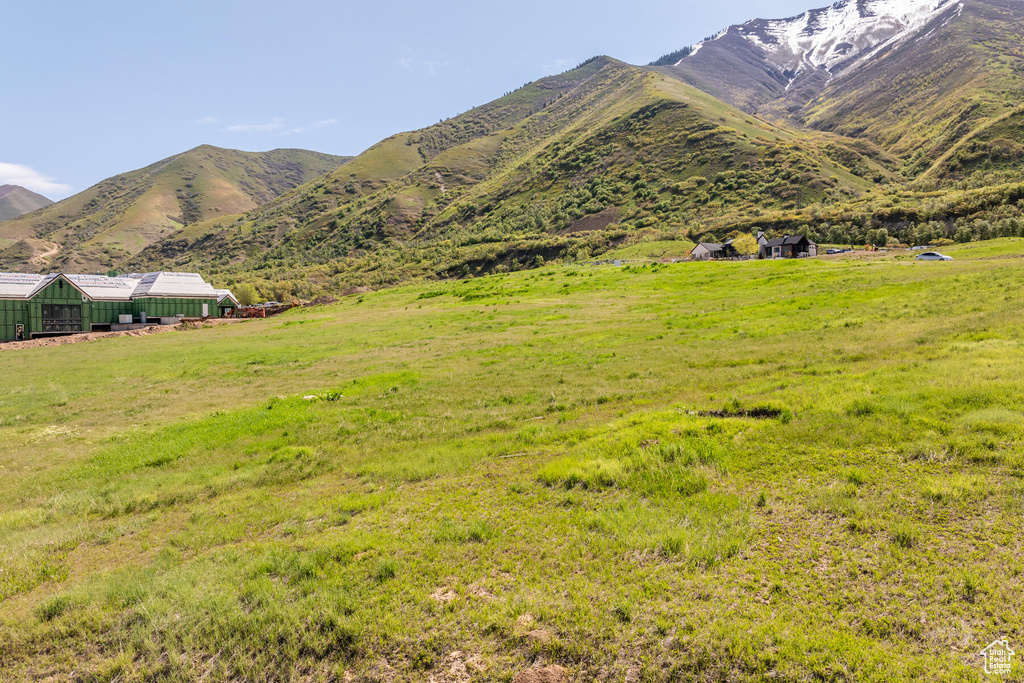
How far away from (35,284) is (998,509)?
8369 cm

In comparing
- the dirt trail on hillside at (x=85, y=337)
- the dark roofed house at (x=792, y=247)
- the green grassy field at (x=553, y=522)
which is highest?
the dark roofed house at (x=792, y=247)

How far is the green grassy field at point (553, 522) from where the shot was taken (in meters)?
5.30

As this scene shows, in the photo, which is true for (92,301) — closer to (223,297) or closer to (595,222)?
(223,297)

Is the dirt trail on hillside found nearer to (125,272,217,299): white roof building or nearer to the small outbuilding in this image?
(125,272,217,299): white roof building

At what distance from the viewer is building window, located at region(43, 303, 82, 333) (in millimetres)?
56156

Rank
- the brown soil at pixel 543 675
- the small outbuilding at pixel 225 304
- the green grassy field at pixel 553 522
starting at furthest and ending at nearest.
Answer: the small outbuilding at pixel 225 304 → the green grassy field at pixel 553 522 → the brown soil at pixel 543 675

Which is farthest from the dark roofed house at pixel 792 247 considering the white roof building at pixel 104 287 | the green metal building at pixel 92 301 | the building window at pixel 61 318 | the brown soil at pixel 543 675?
the building window at pixel 61 318

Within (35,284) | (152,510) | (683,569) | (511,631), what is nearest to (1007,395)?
(683,569)

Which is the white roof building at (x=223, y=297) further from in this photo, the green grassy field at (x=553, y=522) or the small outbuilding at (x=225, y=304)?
the green grassy field at (x=553, y=522)

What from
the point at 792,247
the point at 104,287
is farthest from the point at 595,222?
the point at 104,287

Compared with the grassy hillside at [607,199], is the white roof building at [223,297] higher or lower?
lower

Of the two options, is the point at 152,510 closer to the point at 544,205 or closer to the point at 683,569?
the point at 683,569

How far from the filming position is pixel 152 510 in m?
10.1

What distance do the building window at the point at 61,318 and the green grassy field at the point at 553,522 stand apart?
174 ft
